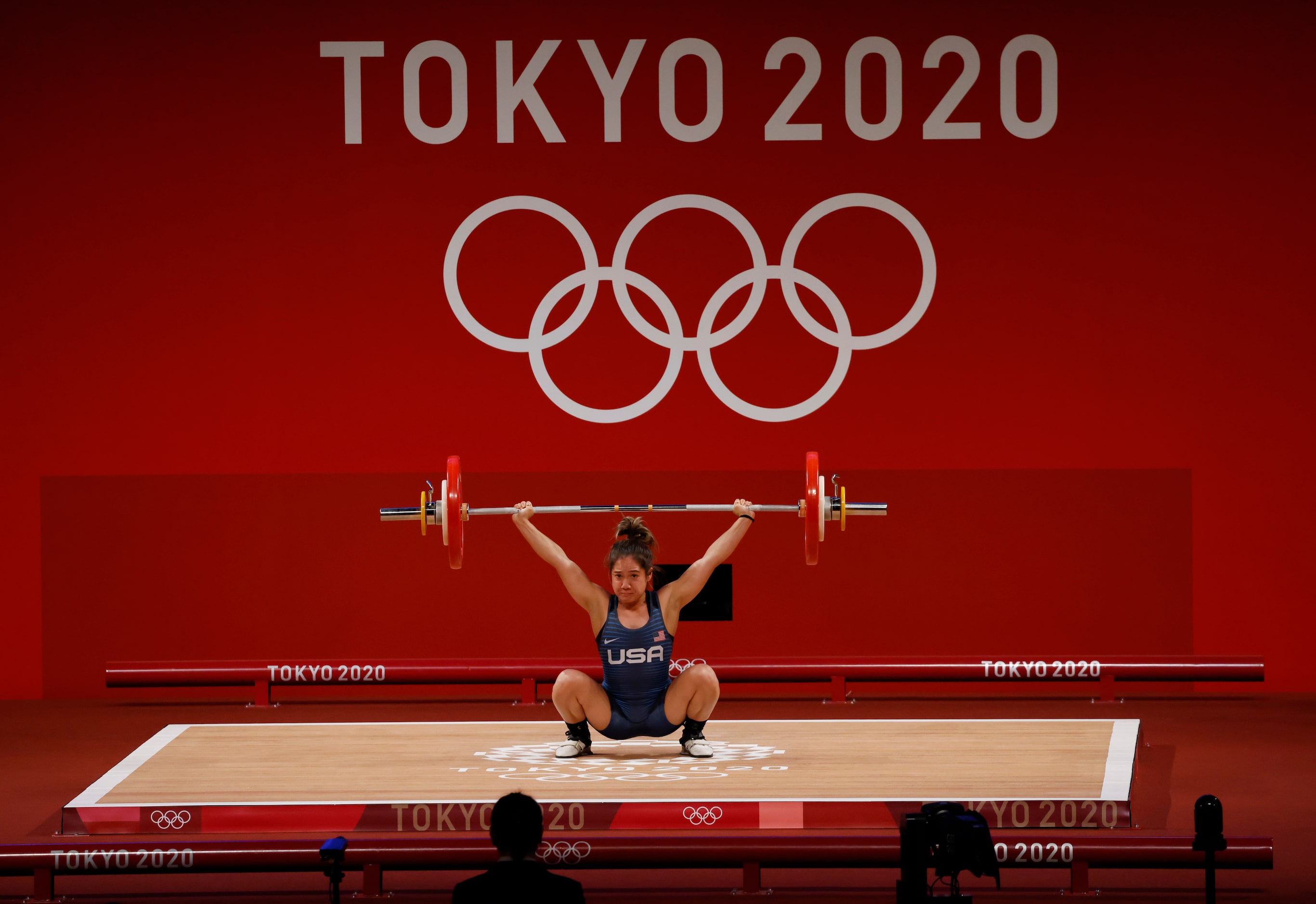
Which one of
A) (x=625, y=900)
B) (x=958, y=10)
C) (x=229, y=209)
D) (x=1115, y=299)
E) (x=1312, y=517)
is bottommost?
(x=625, y=900)

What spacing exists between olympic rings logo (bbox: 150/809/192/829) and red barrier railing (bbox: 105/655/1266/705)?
276 cm

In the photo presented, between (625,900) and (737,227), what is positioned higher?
(737,227)

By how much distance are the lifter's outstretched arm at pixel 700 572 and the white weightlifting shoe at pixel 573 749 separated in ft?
1.86

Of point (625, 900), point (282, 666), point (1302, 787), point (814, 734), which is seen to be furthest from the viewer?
point (282, 666)

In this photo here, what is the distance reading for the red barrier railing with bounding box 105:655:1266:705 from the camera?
26.3 feet

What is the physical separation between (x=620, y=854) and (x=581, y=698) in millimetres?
1372

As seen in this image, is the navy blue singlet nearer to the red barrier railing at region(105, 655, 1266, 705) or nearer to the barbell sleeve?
the barbell sleeve

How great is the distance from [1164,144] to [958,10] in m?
1.31

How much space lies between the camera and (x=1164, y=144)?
836cm

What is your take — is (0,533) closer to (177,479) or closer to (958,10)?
Answer: (177,479)

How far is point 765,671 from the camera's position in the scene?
8.09m

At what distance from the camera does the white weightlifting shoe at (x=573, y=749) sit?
6.07 metres

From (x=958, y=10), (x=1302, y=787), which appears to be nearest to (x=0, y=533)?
(x=958, y=10)

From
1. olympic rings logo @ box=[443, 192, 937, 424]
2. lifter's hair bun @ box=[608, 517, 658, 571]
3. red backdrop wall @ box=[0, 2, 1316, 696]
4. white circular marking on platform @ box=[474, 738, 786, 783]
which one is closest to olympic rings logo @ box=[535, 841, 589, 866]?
white circular marking on platform @ box=[474, 738, 786, 783]
